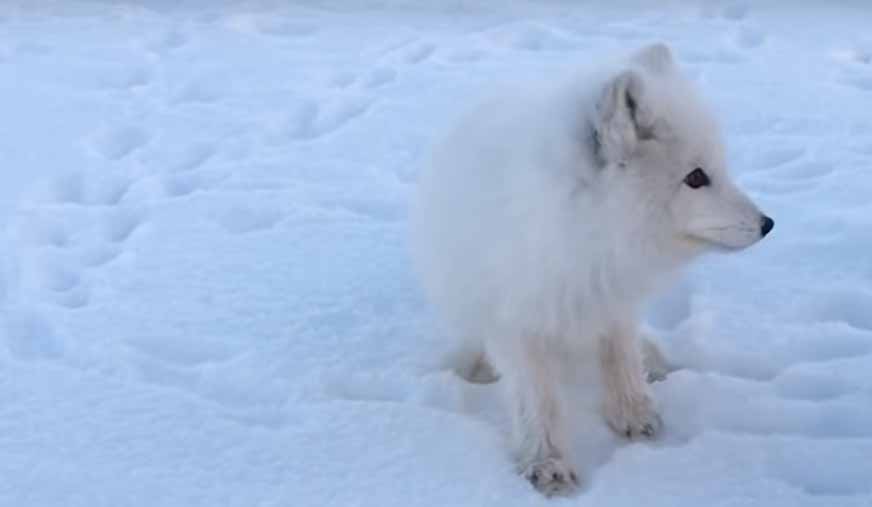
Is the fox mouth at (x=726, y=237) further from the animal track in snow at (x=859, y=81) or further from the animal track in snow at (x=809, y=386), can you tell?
the animal track in snow at (x=859, y=81)

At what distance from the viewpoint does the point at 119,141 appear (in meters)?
4.73

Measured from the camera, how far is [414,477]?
2.84 m

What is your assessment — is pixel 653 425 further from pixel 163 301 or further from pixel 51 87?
pixel 51 87

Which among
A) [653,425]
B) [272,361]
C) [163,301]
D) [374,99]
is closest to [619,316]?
[653,425]

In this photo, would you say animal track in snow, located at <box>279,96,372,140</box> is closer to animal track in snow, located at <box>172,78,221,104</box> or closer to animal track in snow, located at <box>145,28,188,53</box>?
animal track in snow, located at <box>172,78,221,104</box>

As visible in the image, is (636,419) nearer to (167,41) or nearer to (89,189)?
(89,189)

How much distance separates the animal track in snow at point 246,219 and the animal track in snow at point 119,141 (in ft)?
2.18

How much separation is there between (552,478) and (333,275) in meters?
1.23

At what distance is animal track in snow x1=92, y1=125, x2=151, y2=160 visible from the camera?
15.2 ft

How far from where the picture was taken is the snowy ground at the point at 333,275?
2.88 metres

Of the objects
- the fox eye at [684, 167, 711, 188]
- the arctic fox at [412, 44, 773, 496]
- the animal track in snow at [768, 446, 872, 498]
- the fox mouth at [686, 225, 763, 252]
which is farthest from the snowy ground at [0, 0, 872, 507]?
the fox eye at [684, 167, 711, 188]

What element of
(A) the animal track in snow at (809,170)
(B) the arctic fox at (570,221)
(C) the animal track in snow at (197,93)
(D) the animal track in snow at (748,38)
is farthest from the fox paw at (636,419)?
(D) the animal track in snow at (748,38)

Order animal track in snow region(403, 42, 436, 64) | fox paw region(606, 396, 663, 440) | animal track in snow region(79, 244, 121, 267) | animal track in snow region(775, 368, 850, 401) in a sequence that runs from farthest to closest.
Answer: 1. animal track in snow region(403, 42, 436, 64)
2. animal track in snow region(79, 244, 121, 267)
3. animal track in snow region(775, 368, 850, 401)
4. fox paw region(606, 396, 663, 440)

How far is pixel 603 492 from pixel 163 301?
151 centimetres
